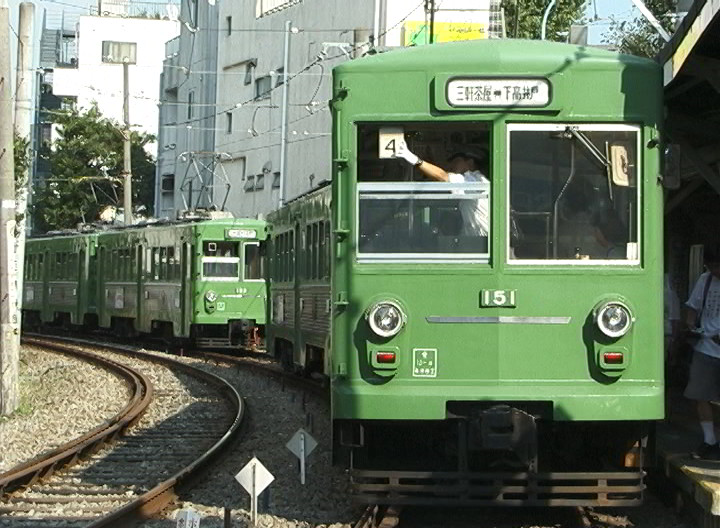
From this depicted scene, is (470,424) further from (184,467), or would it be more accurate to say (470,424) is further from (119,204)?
(119,204)

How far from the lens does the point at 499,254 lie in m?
8.17

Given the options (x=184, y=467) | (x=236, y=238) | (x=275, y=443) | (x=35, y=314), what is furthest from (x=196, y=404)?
(x=35, y=314)

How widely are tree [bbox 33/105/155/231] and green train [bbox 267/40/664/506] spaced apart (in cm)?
4366

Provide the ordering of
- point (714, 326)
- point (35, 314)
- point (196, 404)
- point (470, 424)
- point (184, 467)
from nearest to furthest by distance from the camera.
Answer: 1. point (470, 424)
2. point (714, 326)
3. point (184, 467)
4. point (196, 404)
5. point (35, 314)

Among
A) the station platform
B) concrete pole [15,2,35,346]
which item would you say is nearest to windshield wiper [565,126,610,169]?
the station platform

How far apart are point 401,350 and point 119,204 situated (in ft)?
159

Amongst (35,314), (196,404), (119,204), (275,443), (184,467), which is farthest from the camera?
(119,204)

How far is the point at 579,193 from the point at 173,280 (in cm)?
1865

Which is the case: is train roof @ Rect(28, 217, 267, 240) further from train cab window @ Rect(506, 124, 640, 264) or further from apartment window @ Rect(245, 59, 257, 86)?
train cab window @ Rect(506, 124, 640, 264)

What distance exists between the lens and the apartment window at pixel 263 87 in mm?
41188

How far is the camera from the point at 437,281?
819 centimetres

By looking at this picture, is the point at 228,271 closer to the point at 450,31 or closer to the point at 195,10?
the point at 450,31

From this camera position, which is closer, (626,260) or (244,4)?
(626,260)

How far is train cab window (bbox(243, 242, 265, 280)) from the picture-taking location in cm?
2483
